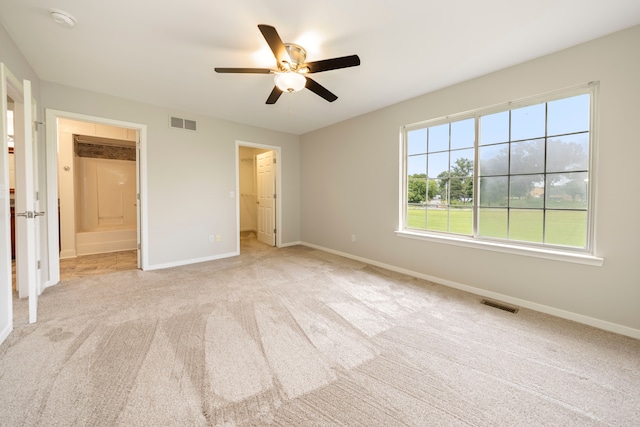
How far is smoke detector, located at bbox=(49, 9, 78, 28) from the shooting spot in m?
1.88

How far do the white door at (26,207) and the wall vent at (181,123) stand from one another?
1.53 meters

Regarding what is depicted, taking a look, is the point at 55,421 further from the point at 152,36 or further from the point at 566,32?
the point at 566,32

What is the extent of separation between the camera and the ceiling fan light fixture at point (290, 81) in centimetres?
223

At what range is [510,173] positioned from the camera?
275 cm

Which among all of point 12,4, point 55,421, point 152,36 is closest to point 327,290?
point 55,421

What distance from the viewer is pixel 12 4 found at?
5.91 ft

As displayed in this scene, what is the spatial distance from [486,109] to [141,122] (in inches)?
186

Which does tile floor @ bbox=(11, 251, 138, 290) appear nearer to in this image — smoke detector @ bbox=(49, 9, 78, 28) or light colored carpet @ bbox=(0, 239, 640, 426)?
light colored carpet @ bbox=(0, 239, 640, 426)

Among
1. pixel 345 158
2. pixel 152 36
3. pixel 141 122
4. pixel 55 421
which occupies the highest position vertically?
pixel 152 36

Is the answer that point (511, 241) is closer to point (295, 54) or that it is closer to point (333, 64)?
point (333, 64)

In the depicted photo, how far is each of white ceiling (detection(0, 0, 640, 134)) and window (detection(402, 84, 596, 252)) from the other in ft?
1.83

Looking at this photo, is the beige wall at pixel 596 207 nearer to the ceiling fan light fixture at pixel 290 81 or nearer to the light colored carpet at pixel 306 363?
the light colored carpet at pixel 306 363

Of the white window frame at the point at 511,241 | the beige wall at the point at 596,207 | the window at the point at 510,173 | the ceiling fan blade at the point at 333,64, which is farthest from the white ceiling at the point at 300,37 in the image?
the window at the point at 510,173

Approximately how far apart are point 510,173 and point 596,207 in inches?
29.9
